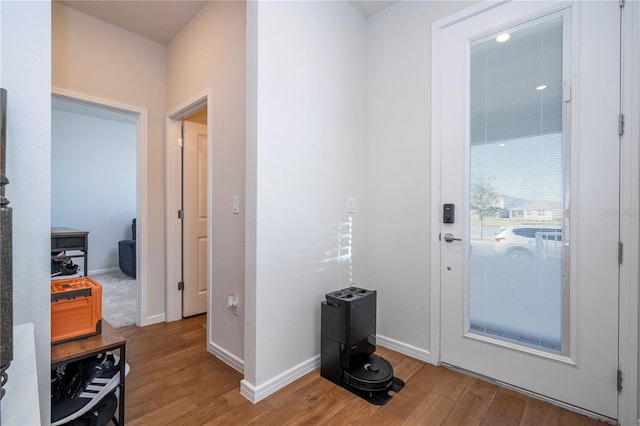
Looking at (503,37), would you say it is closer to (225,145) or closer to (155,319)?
(225,145)

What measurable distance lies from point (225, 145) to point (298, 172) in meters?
0.71

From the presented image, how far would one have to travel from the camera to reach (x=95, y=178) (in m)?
5.34

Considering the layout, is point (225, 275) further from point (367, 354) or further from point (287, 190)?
point (367, 354)

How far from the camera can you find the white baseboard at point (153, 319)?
2.90m

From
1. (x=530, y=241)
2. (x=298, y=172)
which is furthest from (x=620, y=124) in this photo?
(x=298, y=172)

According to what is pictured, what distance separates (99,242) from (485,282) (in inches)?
236

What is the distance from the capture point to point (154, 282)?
298 centimetres

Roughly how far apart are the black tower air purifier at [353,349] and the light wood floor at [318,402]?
0.22 feet

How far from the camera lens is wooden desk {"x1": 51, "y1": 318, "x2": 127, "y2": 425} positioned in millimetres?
1239

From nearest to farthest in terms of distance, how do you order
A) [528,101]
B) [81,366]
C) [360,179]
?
1. [81,366]
2. [528,101]
3. [360,179]

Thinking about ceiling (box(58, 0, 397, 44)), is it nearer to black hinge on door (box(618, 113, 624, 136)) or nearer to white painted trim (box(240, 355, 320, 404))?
black hinge on door (box(618, 113, 624, 136))

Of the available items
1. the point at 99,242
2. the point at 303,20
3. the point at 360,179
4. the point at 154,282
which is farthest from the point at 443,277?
the point at 99,242

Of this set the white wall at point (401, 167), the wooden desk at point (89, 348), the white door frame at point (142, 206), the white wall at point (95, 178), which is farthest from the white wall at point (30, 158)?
the white wall at point (95, 178)

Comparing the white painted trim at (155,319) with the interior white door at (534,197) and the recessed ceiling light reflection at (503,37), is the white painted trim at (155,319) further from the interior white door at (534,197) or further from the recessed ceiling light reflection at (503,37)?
the recessed ceiling light reflection at (503,37)
